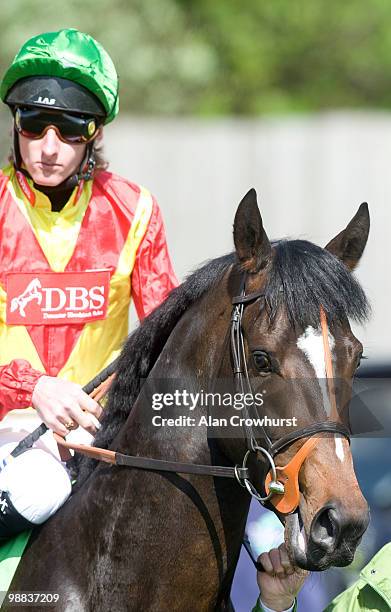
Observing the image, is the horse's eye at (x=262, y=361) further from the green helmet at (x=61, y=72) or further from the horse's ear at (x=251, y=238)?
the green helmet at (x=61, y=72)

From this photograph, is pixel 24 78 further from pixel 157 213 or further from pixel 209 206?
pixel 209 206

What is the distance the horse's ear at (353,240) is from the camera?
314cm

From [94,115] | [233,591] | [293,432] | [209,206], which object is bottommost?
[209,206]

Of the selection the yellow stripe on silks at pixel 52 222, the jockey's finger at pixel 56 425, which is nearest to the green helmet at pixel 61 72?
the yellow stripe on silks at pixel 52 222

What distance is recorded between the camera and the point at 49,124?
3.70 meters

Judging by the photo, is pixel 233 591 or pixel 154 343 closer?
pixel 154 343

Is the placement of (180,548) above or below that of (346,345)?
below

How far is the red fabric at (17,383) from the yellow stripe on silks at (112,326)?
357 mm

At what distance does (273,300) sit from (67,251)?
1.14 m

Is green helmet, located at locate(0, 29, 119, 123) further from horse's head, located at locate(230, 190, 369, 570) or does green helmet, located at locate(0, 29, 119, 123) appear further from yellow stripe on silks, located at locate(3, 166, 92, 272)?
horse's head, located at locate(230, 190, 369, 570)

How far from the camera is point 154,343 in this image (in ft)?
Result: 10.7

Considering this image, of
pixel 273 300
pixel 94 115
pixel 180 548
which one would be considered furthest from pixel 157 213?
pixel 180 548

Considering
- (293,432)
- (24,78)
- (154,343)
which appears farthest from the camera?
(24,78)

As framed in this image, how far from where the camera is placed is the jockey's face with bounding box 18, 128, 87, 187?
12.1ft
